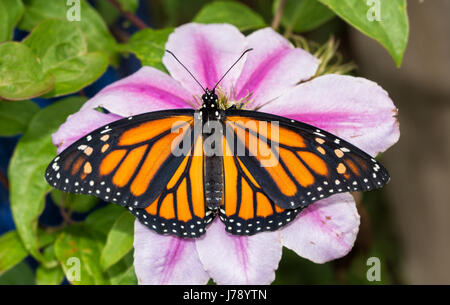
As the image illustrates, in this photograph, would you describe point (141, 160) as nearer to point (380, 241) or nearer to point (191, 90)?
point (191, 90)

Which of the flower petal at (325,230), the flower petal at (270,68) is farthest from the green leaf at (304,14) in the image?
the flower petal at (325,230)

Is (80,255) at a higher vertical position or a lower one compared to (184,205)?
lower

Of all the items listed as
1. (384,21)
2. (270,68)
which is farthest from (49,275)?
(384,21)

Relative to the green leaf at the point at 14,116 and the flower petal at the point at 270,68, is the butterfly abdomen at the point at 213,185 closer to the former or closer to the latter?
the flower petal at the point at 270,68

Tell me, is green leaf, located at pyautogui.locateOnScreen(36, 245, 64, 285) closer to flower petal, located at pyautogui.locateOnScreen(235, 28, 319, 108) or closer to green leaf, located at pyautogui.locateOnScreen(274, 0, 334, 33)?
flower petal, located at pyautogui.locateOnScreen(235, 28, 319, 108)

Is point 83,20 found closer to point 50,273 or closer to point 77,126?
point 77,126
